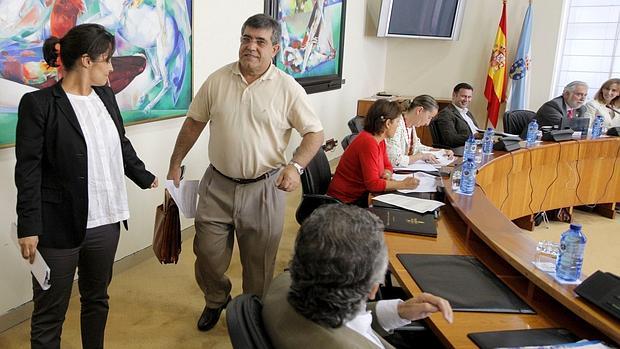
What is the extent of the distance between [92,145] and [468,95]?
365 cm

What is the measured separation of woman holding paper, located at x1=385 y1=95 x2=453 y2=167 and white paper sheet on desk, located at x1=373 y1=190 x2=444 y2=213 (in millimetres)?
798

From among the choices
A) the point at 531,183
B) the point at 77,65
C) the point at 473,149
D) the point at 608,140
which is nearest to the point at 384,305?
the point at 77,65

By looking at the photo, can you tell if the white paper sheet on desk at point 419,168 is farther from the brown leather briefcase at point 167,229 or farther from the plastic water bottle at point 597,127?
the plastic water bottle at point 597,127

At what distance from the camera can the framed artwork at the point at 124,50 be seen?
2.11 m

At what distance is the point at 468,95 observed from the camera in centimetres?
455

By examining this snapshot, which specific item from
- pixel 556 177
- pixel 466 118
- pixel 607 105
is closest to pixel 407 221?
pixel 466 118

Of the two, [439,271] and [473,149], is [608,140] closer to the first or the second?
[473,149]

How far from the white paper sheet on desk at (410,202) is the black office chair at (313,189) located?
1.02 ft

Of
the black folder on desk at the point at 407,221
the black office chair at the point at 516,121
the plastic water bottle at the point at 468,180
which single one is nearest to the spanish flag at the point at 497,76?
the black office chair at the point at 516,121

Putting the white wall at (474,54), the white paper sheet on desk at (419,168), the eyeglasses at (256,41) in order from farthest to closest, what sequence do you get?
the white wall at (474,54) < the white paper sheet on desk at (419,168) < the eyeglasses at (256,41)

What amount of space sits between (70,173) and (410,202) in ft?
4.98

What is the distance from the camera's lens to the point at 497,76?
633 centimetres

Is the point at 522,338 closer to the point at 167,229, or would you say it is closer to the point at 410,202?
the point at 410,202

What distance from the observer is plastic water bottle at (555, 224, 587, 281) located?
1517 millimetres
